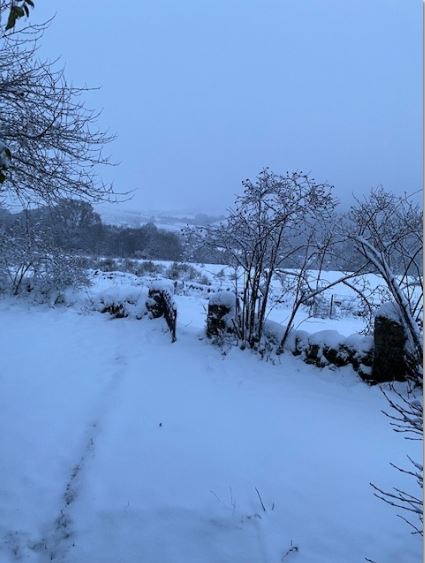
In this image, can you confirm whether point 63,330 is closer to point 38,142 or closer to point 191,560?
point 38,142

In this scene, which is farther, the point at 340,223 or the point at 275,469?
the point at 340,223

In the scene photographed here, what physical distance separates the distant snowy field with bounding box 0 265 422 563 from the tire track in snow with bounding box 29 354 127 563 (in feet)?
0.04

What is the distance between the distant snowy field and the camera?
263cm

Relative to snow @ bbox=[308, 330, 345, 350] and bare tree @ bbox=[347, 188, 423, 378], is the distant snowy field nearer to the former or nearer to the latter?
snow @ bbox=[308, 330, 345, 350]

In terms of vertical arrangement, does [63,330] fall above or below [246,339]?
below

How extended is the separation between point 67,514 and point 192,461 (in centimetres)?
118

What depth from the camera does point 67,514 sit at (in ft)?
9.43

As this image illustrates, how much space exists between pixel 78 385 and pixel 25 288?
644 cm

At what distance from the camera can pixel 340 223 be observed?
6328 millimetres

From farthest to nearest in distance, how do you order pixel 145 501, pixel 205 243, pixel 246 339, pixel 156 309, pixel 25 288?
pixel 25 288
pixel 156 309
pixel 205 243
pixel 246 339
pixel 145 501

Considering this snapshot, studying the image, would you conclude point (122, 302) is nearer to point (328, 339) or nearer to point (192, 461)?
point (328, 339)

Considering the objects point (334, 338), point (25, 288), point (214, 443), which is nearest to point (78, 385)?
point (214, 443)

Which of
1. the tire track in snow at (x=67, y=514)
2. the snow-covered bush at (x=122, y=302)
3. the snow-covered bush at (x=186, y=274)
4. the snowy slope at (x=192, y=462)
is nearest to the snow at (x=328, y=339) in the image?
the snowy slope at (x=192, y=462)

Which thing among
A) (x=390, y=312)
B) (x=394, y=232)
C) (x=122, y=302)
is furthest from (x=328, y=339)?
(x=122, y=302)
